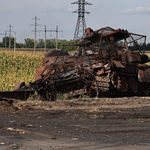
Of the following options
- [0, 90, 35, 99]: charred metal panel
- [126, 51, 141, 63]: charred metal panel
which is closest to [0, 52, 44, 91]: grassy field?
[0, 90, 35, 99]: charred metal panel

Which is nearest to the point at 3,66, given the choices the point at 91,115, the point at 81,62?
the point at 81,62

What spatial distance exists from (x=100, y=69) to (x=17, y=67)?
14.6 m

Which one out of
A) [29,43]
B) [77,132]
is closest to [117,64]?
[77,132]

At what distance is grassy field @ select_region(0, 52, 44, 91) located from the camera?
2216 cm

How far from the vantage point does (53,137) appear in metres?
4.82

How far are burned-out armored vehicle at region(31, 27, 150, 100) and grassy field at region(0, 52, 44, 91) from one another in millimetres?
7903

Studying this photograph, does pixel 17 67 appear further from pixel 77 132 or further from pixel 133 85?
pixel 77 132

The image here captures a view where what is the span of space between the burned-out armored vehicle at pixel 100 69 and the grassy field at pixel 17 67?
7903 millimetres

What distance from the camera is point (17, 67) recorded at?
85.2 ft

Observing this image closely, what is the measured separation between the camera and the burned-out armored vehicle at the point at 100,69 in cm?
1270

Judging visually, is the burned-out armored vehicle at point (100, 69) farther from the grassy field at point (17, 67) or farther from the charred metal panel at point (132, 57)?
the grassy field at point (17, 67)

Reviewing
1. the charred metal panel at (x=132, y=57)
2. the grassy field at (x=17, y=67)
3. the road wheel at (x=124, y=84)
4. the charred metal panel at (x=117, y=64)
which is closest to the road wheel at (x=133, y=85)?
the road wheel at (x=124, y=84)

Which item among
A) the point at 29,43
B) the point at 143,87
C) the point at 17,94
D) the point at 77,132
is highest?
the point at 29,43

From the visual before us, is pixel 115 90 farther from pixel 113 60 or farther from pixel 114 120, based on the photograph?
pixel 114 120
